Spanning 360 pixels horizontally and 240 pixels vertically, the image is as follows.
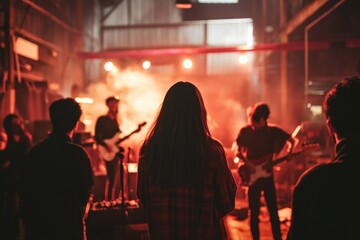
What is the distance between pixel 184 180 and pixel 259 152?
365 cm

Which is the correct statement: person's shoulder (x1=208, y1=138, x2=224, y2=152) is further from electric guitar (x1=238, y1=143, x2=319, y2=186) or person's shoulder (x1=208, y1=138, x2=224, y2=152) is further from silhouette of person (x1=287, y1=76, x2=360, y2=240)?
electric guitar (x1=238, y1=143, x2=319, y2=186)

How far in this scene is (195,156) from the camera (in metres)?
2.27

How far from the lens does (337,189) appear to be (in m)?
1.66

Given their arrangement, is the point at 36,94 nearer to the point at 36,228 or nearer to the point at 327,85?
the point at 36,228

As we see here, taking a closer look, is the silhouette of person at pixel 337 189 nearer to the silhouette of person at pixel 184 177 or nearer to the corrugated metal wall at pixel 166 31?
the silhouette of person at pixel 184 177

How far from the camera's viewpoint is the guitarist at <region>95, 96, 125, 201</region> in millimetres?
7574

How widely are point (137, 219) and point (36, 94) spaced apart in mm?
7392

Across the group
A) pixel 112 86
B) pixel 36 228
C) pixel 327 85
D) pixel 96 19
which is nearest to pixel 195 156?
pixel 36 228

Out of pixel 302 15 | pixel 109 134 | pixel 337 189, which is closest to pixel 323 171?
pixel 337 189

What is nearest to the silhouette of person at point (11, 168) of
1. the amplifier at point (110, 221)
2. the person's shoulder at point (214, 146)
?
the amplifier at point (110, 221)

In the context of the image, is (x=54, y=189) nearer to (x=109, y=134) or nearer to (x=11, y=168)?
(x=11, y=168)

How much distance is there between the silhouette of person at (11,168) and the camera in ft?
21.2

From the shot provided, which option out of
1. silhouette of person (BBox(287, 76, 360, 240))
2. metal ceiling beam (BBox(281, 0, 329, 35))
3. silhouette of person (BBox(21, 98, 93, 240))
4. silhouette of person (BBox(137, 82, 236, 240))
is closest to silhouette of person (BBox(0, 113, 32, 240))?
silhouette of person (BBox(21, 98, 93, 240))

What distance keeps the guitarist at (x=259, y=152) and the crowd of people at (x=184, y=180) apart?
126 inches
